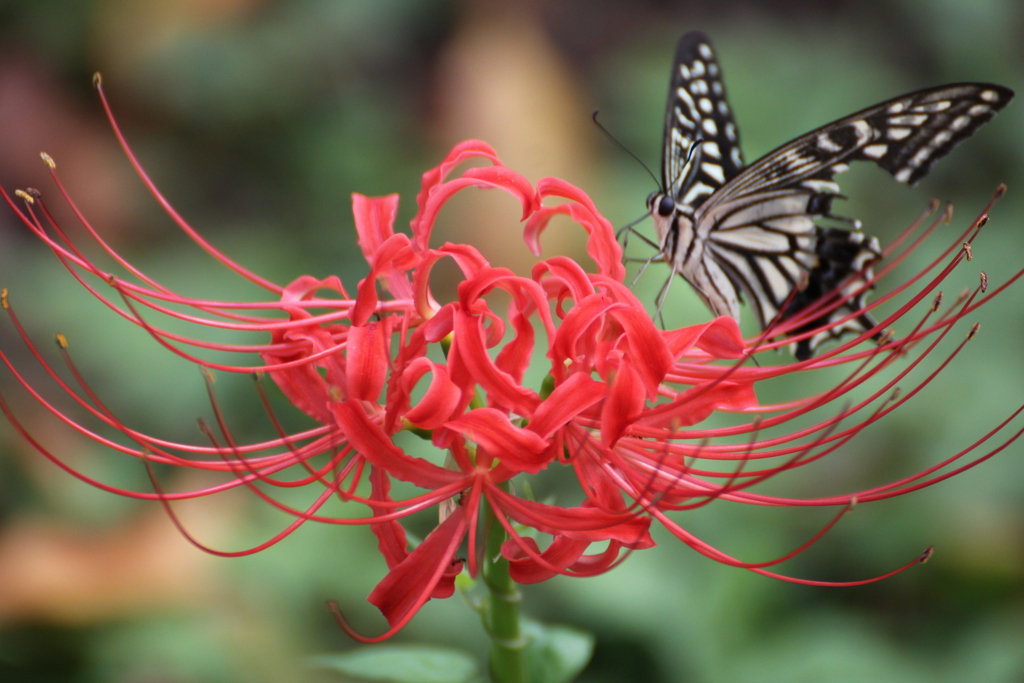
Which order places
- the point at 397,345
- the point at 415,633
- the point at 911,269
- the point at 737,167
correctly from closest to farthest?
the point at 397,345 < the point at 737,167 < the point at 415,633 < the point at 911,269

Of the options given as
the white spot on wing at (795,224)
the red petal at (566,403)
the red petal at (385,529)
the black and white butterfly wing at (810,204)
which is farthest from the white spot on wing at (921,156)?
the red petal at (385,529)

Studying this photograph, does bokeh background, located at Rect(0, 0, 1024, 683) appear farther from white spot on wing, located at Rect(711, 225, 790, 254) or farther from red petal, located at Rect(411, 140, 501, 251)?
red petal, located at Rect(411, 140, 501, 251)

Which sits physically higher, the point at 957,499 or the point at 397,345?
the point at 397,345

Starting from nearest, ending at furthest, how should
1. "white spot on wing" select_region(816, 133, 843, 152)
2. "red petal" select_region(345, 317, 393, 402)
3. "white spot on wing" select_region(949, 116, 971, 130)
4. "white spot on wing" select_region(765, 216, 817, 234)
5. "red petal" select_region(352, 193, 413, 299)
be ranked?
"red petal" select_region(345, 317, 393, 402) → "red petal" select_region(352, 193, 413, 299) → "white spot on wing" select_region(949, 116, 971, 130) → "white spot on wing" select_region(816, 133, 843, 152) → "white spot on wing" select_region(765, 216, 817, 234)

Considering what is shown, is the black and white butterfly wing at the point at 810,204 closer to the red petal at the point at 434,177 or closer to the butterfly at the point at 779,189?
the butterfly at the point at 779,189

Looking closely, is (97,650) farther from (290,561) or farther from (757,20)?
(757,20)

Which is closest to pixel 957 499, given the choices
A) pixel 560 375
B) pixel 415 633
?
pixel 415 633

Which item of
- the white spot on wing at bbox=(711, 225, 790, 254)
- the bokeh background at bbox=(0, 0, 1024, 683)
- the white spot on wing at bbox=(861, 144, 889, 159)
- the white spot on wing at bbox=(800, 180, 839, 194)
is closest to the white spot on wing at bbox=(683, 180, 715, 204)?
the white spot on wing at bbox=(711, 225, 790, 254)
